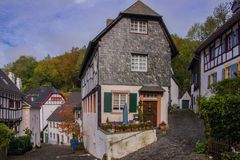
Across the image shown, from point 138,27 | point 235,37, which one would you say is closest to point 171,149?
point 138,27

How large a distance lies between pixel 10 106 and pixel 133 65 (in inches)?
653

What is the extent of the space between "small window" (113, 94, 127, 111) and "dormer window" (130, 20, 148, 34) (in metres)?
4.61

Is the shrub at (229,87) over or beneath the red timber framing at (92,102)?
over

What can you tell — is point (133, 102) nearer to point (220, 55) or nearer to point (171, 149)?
point (171, 149)

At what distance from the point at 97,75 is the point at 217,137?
40.5ft

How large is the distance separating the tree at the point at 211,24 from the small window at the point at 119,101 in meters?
27.6

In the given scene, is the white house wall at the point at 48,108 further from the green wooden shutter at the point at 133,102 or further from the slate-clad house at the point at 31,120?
the green wooden shutter at the point at 133,102

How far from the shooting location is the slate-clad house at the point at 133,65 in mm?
23453

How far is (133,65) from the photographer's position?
24359 mm

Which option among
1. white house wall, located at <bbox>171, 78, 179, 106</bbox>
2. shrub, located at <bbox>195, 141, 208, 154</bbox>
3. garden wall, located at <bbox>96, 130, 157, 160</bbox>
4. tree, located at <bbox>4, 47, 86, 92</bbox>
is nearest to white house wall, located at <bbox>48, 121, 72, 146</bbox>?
white house wall, located at <bbox>171, 78, 179, 106</bbox>

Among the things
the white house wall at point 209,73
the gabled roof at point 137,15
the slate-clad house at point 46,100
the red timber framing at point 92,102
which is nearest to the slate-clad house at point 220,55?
the white house wall at point 209,73

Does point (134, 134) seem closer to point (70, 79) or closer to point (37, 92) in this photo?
point (37, 92)

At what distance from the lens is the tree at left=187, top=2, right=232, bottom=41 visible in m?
47.6

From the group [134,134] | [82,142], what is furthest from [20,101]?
[134,134]
